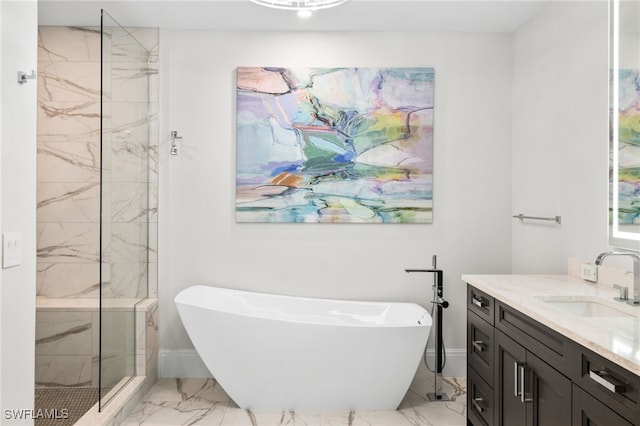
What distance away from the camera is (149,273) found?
3492 mm

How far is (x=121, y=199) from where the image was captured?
2.90m

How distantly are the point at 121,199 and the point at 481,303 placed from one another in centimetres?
220

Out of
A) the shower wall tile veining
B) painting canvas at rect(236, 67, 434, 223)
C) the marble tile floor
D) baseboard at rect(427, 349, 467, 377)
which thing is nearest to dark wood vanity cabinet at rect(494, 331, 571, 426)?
the marble tile floor

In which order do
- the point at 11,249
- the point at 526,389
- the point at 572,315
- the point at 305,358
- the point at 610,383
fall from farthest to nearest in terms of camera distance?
the point at 305,358
the point at 526,389
the point at 572,315
the point at 11,249
the point at 610,383

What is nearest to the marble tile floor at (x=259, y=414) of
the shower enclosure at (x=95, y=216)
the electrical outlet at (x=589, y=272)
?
the shower enclosure at (x=95, y=216)

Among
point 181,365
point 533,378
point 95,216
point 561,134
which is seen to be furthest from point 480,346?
point 95,216

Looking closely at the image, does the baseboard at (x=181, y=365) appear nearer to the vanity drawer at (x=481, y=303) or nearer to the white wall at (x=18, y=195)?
the white wall at (x=18, y=195)

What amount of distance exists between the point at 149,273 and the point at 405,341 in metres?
1.94

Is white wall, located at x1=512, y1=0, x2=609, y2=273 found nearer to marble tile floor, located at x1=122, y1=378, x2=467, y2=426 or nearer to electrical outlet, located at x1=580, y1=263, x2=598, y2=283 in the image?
electrical outlet, located at x1=580, y1=263, x2=598, y2=283

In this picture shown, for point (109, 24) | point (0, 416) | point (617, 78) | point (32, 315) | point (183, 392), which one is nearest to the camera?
point (0, 416)

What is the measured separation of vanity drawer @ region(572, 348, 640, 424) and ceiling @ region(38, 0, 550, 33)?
7.86 ft

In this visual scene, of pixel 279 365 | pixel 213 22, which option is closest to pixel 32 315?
pixel 279 365

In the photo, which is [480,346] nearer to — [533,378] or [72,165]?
[533,378]

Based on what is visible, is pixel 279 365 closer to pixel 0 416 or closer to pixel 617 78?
pixel 0 416
